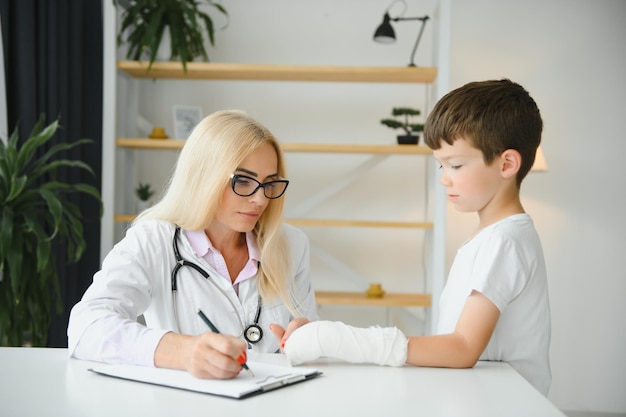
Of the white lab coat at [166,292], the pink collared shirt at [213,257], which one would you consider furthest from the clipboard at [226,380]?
the pink collared shirt at [213,257]

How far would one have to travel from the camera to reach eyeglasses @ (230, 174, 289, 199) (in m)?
1.78

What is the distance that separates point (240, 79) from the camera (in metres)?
4.07

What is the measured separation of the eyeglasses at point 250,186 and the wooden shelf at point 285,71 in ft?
6.50

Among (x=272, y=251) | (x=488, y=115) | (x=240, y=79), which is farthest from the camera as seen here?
(x=240, y=79)

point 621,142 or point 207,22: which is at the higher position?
point 207,22

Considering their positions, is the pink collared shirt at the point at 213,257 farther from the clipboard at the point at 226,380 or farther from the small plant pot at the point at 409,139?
the small plant pot at the point at 409,139

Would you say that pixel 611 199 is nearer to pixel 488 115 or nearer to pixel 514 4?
pixel 514 4

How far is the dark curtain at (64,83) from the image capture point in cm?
331

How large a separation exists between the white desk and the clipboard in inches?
0.5

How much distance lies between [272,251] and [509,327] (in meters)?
0.64

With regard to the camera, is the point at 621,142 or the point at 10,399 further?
the point at 621,142

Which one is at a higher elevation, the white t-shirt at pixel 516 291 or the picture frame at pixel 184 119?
the picture frame at pixel 184 119

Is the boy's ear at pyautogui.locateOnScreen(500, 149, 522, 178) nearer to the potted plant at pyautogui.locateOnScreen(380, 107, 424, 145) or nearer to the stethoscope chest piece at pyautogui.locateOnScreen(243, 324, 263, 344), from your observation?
the stethoscope chest piece at pyautogui.locateOnScreen(243, 324, 263, 344)

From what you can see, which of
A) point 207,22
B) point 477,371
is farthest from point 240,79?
point 477,371
